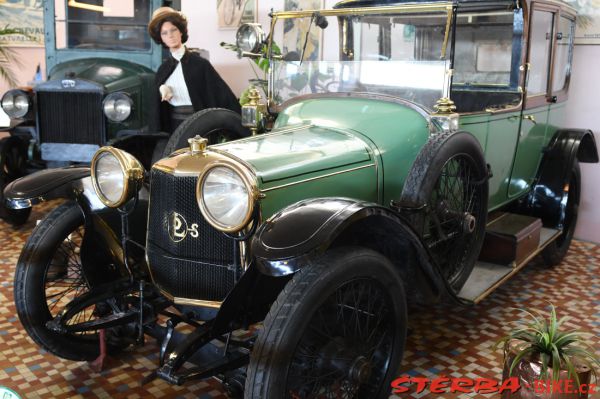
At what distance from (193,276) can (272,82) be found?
143cm

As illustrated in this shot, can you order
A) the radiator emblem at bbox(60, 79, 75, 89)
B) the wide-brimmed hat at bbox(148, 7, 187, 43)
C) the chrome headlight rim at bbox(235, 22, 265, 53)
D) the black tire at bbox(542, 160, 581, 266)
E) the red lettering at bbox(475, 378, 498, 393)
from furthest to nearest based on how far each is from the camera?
the radiator emblem at bbox(60, 79, 75, 89)
the wide-brimmed hat at bbox(148, 7, 187, 43)
the black tire at bbox(542, 160, 581, 266)
the chrome headlight rim at bbox(235, 22, 265, 53)
the red lettering at bbox(475, 378, 498, 393)

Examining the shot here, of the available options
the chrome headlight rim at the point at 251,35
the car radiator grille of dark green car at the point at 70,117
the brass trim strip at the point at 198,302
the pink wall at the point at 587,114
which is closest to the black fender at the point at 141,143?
the car radiator grille of dark green car at the point at 70,117

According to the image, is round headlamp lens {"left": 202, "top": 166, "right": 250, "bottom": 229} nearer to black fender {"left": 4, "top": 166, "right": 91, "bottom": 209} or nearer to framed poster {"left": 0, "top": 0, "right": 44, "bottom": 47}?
black fender {"left": 4, "top": 166, "right": 91, "bottom": 209}

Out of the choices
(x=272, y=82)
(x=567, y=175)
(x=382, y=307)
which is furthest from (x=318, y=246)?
(x=567, y=175)

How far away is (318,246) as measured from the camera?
1.75 meters

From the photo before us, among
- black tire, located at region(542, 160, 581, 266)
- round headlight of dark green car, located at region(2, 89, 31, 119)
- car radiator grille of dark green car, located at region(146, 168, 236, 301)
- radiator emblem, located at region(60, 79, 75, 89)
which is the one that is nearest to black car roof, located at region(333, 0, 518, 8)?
black tire, located at region(542, 160, 581, 266)

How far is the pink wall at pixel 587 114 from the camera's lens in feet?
15.0

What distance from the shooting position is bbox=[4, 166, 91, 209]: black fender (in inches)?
95.0

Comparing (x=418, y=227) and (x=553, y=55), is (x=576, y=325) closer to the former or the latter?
(x=418, y=227)

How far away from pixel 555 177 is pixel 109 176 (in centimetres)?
278

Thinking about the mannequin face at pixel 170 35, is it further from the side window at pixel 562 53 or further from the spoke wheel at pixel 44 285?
the side window at pixel 562 53

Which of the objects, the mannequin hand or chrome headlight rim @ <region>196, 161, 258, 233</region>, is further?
the mannequin hand

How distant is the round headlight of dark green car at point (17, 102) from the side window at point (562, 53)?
384 cm

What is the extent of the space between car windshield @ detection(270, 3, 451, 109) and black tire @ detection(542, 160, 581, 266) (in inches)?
57.6
